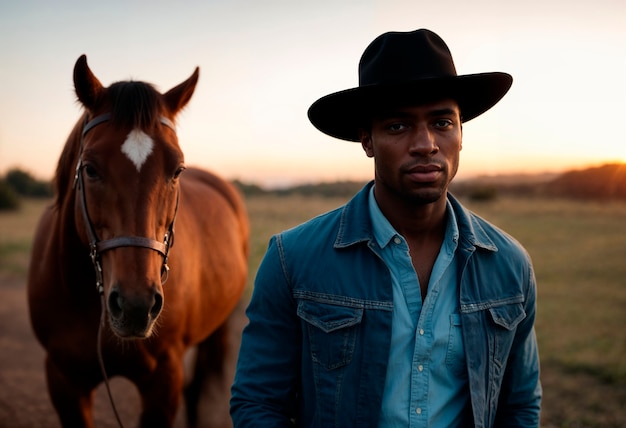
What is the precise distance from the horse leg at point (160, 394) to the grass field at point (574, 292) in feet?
10.1

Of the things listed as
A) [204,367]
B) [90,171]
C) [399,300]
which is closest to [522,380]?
[399,300]

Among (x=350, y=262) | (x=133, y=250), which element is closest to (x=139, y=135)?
(x=133, y=250)

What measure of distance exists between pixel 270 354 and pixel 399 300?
47 centimetres

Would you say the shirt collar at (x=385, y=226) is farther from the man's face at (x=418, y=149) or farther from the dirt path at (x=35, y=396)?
the dirt path at (x=35, y=396)

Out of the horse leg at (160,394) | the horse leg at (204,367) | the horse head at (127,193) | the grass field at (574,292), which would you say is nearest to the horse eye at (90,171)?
the horse head at (127,193)

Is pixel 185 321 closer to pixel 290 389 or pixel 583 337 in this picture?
pixel 290 389

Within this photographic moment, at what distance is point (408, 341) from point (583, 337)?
564 centimetres

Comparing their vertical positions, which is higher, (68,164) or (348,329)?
(68,164)

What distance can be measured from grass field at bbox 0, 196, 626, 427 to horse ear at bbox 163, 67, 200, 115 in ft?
12.4

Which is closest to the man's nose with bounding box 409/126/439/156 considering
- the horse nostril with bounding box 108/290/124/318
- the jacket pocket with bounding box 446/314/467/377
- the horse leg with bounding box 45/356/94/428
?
the jacket pocket with bounding box 446/314/467/377

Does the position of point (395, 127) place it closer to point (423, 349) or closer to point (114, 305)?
point (423, 349)

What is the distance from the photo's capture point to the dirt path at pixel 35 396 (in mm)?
4648

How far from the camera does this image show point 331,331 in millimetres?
1732

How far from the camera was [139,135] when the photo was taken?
2.50 meters
